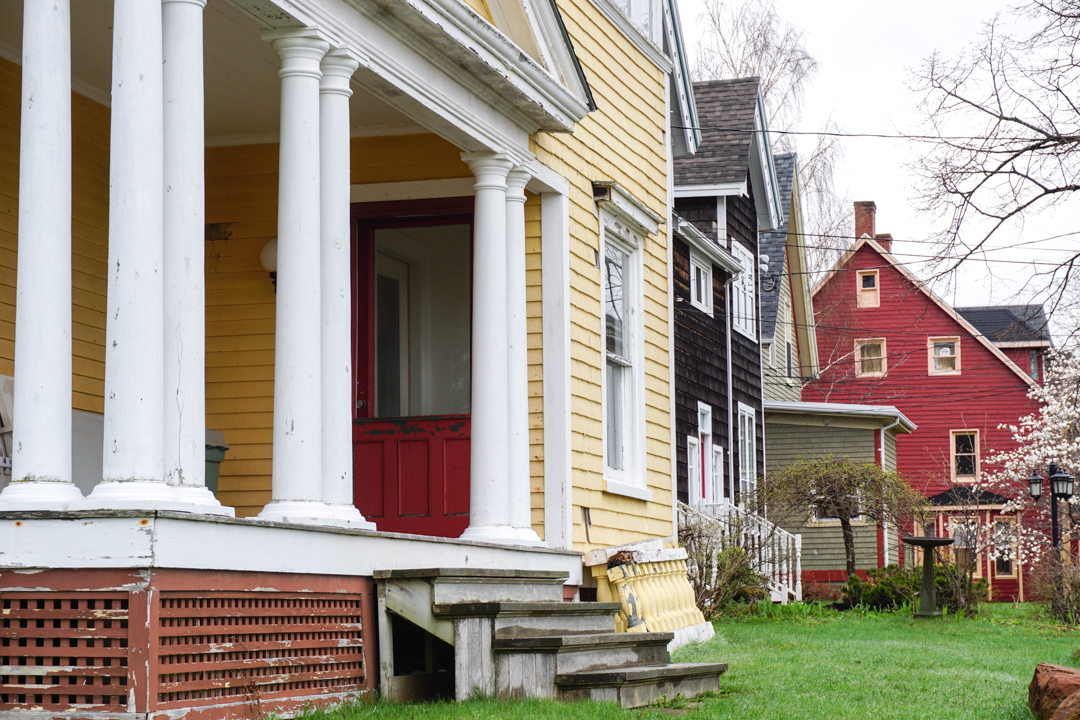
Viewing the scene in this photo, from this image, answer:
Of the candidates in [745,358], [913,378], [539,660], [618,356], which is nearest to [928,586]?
[618,356]

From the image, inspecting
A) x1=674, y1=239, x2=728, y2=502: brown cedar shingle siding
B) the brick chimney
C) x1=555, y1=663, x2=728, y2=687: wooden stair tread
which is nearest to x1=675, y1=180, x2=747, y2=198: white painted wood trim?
x1=674, y1=239, x2=728, y2=502: brown cedar shingle siding

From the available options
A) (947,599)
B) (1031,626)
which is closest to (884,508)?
(947,599)

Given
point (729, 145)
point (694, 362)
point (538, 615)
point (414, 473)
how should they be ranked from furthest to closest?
point (729, 145), point (694, 362), point (414, 473), point (538, 615)

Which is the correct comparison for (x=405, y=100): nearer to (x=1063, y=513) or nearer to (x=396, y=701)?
(x=396, y=701)

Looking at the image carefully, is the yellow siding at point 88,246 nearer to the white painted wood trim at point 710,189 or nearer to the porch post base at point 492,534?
the porch post base at point 492,534

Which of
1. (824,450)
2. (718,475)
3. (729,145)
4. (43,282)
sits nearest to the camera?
(43,282)

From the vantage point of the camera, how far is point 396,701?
19.3 feet

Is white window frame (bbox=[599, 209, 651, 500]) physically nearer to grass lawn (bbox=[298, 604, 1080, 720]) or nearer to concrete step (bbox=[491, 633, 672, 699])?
grass lawn (bbox=[298, 604, 1080, 720])

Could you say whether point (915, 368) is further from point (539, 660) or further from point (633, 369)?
point (539, 660)

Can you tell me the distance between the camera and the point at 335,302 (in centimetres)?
605

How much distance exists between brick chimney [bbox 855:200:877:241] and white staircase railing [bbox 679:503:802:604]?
17600mm

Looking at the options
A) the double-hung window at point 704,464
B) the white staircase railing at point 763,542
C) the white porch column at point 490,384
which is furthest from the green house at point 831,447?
the white porch column at point 490,384

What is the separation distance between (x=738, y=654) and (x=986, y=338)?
28526mm

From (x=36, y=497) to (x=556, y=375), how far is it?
485cm
